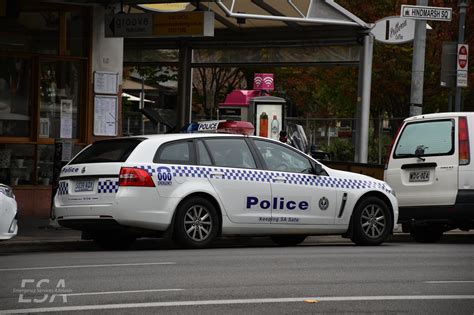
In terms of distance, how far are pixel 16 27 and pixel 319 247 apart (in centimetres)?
668

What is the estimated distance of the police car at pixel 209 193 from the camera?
13805 mm

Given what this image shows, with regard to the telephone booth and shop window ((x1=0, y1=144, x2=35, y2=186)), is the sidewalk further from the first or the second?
the telephone booth

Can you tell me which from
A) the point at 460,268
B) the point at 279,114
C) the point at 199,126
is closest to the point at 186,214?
the point at 460,268

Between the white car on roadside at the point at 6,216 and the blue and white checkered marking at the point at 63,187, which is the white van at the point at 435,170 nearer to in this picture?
the blue and white checkered marking at the point at 63,187

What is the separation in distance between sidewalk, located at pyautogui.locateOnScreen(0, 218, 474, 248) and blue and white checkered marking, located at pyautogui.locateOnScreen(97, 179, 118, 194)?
5.89ft

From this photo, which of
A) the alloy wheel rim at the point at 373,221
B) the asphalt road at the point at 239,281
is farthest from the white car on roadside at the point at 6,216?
the alloy wheel rim at the point at 373,221

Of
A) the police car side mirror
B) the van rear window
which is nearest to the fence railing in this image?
the van rear window

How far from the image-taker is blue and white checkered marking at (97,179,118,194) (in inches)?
542

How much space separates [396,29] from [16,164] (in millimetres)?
7042


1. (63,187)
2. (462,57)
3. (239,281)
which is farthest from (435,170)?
(239,281)

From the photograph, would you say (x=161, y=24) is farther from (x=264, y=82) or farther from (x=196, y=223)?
(x=264, y=82)

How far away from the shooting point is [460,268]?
12258 mm

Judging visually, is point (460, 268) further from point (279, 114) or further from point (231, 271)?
point (279, 114)

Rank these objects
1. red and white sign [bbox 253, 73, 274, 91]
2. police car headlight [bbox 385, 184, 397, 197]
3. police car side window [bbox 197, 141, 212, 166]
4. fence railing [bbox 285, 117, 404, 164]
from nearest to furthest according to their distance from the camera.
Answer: police car side window [bbox 197, 141, 212, 166] → police car headlight [bbox 385, 184, 397, 197] → fence railing [bbox 285, 117, 404, 164] → red and white sign [bbox 253, 73, 274, 91]
